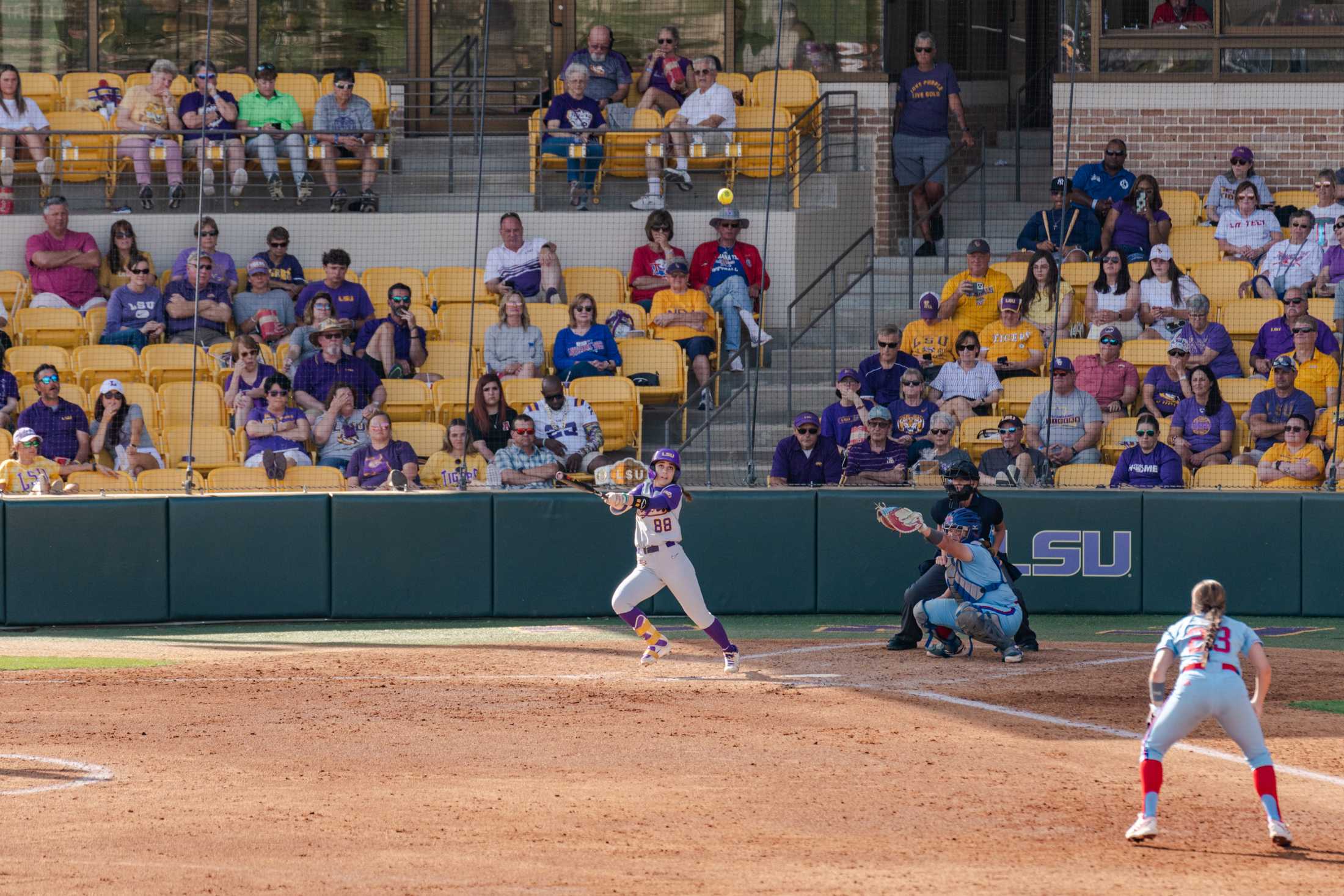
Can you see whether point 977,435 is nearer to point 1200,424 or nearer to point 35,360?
point 1200,424

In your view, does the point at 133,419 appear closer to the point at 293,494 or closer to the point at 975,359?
the point at 293,494

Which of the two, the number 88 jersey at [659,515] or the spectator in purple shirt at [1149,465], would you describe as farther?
the spectator in purple shirt at [1149,465]

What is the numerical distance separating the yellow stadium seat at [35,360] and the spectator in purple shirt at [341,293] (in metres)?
2.17

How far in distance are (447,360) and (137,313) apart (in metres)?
3.09

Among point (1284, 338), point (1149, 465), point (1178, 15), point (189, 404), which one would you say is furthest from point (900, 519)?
point (1178, 15)

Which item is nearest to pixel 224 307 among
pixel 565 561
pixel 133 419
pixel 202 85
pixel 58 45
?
pixel 133 419

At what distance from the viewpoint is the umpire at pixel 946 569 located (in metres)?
11.3

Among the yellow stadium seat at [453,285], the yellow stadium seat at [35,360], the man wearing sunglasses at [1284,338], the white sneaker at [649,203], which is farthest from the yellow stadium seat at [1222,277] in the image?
the yellow stadium seat at [35,360]

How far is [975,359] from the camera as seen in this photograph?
14578 mm

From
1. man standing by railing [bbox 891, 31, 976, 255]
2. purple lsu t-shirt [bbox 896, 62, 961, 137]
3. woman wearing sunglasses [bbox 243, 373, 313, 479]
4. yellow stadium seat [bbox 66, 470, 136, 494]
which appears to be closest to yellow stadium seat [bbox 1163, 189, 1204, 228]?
man standing by railing [bbox 891, 31, 976, 255]

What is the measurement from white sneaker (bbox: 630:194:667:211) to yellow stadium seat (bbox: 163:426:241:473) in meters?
5.28

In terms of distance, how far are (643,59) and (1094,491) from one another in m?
8.70

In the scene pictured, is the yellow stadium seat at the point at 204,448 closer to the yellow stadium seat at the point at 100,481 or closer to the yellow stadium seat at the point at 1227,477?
the yellow stadium seat at the point at 100,481

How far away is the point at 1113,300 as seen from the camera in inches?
607
